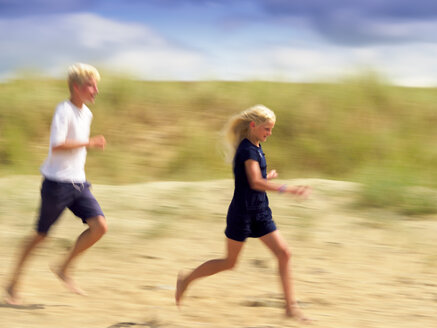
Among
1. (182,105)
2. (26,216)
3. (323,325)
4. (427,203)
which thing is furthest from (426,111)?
(323,325)

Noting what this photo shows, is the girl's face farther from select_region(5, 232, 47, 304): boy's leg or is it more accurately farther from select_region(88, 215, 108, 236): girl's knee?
select_region(5, 232, 47, 304): boy's leg

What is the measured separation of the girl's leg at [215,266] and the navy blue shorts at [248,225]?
0.06m

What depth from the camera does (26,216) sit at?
774 cm

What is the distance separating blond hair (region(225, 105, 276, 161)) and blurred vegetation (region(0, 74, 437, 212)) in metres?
4.63

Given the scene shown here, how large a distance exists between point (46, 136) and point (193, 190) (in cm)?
662

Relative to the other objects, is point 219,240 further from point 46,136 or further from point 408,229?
point 46,136

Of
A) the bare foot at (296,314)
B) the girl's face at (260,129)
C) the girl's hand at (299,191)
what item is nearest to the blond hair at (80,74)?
the girl's face at (260,129)

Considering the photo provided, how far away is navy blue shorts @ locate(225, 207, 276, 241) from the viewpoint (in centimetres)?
434

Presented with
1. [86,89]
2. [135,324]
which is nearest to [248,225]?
[135,324]

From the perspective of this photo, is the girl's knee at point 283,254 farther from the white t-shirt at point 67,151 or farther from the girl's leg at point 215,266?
the white t-shirt at point 67,151

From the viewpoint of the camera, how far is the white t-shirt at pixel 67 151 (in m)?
4.51

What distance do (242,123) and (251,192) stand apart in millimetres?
471

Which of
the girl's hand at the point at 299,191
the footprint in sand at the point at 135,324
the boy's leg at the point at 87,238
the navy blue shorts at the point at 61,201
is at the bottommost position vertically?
the footprint in sand at the point at 135,324

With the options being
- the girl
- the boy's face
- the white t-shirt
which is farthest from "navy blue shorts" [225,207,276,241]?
the boy's face
